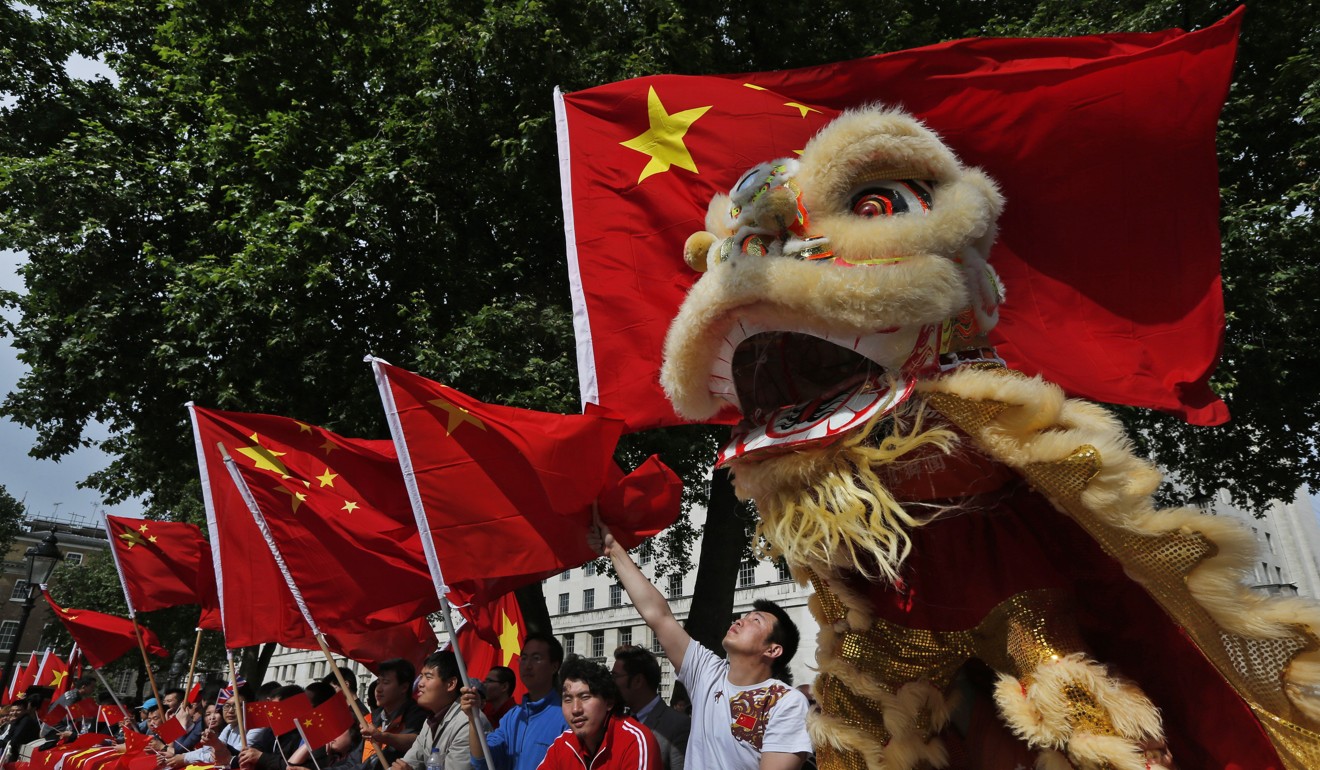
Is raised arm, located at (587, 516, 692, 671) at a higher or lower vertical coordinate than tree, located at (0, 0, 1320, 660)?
lower

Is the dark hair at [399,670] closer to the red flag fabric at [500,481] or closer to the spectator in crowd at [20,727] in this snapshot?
the red flag fabric at [500,481]

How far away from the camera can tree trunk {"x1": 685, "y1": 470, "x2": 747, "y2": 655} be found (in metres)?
9.12

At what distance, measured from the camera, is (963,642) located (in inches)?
96.7

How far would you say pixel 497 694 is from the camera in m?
5.56

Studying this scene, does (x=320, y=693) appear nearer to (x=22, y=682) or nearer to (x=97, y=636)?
(x=97, y=636)

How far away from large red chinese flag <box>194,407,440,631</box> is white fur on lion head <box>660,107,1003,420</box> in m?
3.33

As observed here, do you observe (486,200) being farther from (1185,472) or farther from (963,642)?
(1185,472)

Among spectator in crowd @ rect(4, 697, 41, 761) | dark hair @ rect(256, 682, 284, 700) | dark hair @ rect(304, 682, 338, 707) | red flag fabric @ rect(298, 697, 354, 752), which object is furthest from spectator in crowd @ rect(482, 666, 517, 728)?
spectator in crowd @ rect(4, 697, 41, 761)

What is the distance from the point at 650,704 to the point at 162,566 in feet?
19.9

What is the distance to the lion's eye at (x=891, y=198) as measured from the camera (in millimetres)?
2520

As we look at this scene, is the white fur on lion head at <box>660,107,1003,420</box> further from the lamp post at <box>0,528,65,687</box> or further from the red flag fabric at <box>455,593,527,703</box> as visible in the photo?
the lamp post at <box>0,528,65,687</box>

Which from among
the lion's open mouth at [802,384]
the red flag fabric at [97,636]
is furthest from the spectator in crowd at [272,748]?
the lion's open mouth at [802,384]

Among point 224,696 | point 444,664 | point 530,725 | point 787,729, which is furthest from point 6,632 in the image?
point 787,729

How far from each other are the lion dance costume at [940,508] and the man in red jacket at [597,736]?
1598 millimetres
